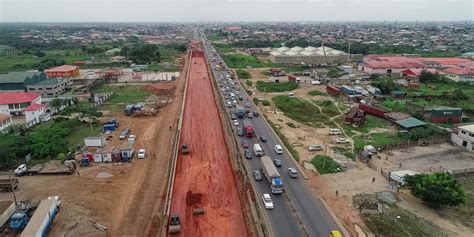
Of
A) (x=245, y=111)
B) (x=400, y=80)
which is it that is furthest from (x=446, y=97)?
(x=245, y=111)

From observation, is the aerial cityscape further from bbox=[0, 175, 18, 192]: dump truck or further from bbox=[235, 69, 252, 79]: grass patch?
bbox=[235, 69, 252, 79]: grass patch

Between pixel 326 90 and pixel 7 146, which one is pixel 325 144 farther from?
pixel 7 146

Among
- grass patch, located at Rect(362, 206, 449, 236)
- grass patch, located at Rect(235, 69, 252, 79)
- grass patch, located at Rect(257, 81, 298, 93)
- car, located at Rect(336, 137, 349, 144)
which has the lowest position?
grass patch, located at Rect(362, 206, 449, 236)

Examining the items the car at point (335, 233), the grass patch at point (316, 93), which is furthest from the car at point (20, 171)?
the grass patch at point (316, 93)

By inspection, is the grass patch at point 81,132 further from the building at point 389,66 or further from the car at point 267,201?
the building at point 389,66

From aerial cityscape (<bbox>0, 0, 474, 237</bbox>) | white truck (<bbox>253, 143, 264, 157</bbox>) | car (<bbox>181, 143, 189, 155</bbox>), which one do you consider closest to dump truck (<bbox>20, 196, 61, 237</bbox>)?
aerial cityscape (<bbox>0, 0, 474, 237</bbox>)

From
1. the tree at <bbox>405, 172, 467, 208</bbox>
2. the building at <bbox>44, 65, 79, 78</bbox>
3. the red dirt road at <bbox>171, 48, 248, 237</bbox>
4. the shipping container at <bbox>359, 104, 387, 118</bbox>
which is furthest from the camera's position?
the building at <bbox>44, 65, 79, 78</bbox>
